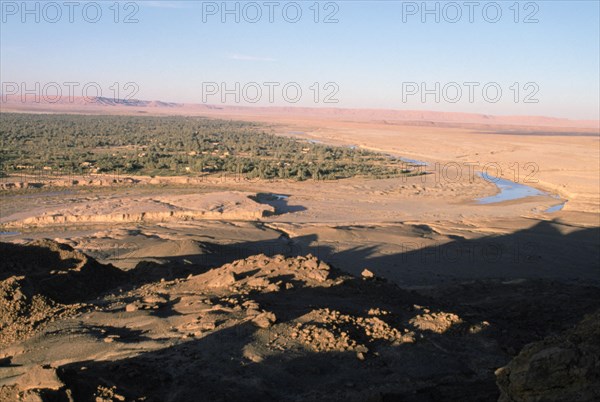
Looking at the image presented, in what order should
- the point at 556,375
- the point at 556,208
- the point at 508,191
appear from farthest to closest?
the point at 508,191 → the point at 556,208 → the point at 556,375

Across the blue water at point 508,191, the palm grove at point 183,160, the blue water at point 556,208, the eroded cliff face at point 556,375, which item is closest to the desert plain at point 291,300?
the eroded cliff face at point 556,375

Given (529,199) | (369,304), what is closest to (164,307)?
(369,304)

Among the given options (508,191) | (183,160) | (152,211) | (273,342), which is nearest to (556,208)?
(508,191)

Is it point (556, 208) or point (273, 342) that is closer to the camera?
point (273, 342)

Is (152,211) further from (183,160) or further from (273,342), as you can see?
(183,160)

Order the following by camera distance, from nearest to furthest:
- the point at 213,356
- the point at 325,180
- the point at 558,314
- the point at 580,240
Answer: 1. the point at 213,356
2. the point at 558,314
3. the point at 580,240
4. the point at 325,180

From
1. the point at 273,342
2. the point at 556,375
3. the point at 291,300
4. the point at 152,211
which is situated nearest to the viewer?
the point at 556,375

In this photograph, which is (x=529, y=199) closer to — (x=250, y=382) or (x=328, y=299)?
(x=328, y=299)

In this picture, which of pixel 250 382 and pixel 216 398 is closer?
pixel 216 398
